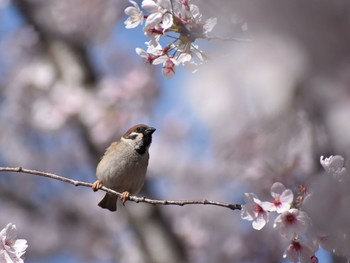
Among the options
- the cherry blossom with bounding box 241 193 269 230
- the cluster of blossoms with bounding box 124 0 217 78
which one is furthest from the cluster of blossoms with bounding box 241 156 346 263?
the cluster of blossoms with bounding box 124 0 217 78

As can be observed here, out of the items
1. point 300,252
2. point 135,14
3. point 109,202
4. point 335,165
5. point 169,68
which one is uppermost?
point 135,14

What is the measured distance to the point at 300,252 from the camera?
2303 millimetres

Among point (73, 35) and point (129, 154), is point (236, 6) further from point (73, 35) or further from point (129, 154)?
point (73, 35)

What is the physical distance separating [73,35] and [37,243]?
Answer: 3.18 m

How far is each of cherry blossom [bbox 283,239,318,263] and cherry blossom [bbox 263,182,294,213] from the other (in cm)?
15

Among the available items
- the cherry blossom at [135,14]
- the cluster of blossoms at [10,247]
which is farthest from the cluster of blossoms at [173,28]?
the cluster of blossoms at [10,247]

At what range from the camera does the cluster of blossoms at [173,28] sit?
239cm

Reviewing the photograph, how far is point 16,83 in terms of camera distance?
7781 mm

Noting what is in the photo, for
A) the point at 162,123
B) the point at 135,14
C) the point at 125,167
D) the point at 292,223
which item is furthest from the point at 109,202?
the point at 162,123

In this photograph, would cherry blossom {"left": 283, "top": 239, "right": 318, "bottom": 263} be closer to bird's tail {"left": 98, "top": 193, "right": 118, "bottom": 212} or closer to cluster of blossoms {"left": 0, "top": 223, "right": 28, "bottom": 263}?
cluster of blossoms {"left": 0, "top": 223, "right": 28, "bottom": 263}

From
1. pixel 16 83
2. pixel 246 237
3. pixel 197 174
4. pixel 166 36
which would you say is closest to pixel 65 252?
pixel 197 174

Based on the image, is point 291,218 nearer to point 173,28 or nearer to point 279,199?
point 279,199

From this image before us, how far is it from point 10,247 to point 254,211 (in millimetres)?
885

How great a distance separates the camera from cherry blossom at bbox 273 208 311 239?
2133 millimetres
